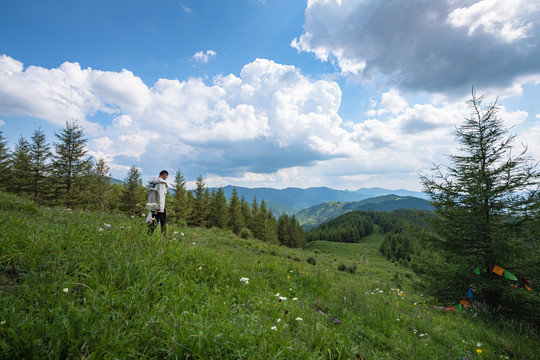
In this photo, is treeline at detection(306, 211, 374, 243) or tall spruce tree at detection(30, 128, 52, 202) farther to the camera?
treeline at detection(306, 211, 374, 243)

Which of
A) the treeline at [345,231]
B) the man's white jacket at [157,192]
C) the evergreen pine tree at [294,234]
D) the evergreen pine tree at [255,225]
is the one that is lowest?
the treeline at [345,231]

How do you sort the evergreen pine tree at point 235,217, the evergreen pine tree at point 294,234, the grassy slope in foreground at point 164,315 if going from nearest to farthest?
the grassy slope in foreground at point 164,315 → the evergreen pine tree at point 235,217 → the evergreen pine tree at point 294,234

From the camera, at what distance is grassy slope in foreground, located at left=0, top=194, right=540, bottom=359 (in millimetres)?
1920

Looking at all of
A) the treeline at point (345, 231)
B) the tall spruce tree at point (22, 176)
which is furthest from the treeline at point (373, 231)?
the tall spruce tree at point (22, 176)

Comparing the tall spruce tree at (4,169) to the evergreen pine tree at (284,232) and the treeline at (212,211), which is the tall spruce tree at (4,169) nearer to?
the treeline at (212,211)

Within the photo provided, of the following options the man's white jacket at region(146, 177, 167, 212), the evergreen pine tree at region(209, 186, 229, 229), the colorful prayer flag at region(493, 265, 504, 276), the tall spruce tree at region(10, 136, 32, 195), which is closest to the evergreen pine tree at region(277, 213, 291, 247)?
the evergreen pine tree at region(209, 186, 229, 229)

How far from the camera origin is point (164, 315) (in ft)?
8.00

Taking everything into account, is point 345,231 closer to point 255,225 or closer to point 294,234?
point 294,234

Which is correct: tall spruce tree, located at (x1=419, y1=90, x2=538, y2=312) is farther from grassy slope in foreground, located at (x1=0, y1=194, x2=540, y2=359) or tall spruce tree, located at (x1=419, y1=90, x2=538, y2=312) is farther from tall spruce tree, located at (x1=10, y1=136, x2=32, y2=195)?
tall spruce tree, located at (x1=10, y1=136, x2=32, y2=195)

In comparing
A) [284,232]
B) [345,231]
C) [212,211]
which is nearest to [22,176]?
[212,211]

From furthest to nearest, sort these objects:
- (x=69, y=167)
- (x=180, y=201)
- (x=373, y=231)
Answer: (x=373, y=231) < (x=180, y=201) < (x=69, y=167)

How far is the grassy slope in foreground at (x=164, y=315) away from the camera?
192cm

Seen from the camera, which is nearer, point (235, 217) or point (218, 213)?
point (218, 213)

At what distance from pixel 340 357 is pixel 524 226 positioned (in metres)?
9.70
